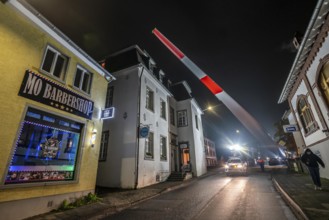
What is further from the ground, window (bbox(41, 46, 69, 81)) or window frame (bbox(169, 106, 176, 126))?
window frame (bbox(169, 106, 176, 126))

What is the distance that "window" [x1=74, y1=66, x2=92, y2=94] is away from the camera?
8.79 meters

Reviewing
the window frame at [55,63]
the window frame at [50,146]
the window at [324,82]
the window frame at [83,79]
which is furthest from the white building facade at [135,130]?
the window at [324,82]

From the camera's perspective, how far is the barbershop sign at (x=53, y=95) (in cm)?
617

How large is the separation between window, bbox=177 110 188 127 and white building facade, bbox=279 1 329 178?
1082 centimetres

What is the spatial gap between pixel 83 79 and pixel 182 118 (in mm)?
13742

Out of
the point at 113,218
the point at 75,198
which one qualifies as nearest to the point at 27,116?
the point at 75,198

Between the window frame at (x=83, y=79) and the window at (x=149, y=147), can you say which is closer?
the window frame at (x=83, y=79)

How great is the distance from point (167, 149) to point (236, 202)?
969 centimetres

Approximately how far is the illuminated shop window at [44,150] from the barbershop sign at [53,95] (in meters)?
0.51

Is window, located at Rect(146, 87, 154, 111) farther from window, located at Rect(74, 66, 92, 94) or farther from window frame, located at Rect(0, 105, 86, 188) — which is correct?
window frame, located at Rect(0, 105, 86, 188)

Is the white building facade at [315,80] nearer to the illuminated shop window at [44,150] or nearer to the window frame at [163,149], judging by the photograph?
the window frame at [163,149]

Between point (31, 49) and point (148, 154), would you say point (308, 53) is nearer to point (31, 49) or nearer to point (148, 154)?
point (148, 154)

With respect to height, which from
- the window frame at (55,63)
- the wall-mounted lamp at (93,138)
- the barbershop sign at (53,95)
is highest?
the window frame at (55,63)

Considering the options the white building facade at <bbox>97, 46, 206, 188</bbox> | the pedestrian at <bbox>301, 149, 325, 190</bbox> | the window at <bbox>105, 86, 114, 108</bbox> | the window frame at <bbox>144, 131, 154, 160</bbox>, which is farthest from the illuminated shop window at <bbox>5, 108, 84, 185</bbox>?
the pedestrian at <bbox>301, 149, 325, 190</bbox>
